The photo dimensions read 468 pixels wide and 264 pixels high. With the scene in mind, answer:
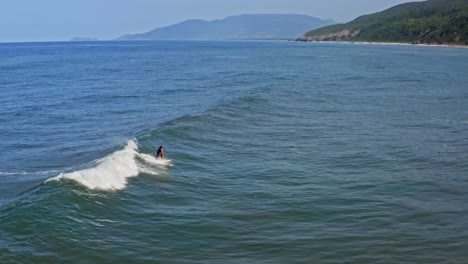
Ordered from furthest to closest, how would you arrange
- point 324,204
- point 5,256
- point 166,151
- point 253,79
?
point 253,79 < point 166,151 < point 324,204 < point 5,256

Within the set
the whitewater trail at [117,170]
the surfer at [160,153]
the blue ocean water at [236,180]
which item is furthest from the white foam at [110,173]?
the surfer at [160,153]

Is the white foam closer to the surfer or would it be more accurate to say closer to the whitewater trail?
the whitewater trail

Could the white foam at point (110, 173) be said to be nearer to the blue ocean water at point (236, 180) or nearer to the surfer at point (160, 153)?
the blue ocean water at point (236, 180)

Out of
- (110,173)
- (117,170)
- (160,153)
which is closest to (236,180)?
(160,153)

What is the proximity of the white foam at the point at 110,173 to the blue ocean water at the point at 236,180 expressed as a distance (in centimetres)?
10

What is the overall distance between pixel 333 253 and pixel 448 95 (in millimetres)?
46841

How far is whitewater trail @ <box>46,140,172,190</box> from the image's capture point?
85.5 feet

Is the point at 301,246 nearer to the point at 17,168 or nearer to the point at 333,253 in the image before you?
the point at 333,253

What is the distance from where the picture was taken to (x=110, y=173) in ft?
90.8

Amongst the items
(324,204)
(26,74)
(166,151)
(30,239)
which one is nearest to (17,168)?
(166,151)

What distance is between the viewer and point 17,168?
3108 centimetres

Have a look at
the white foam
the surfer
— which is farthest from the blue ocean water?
the surfer

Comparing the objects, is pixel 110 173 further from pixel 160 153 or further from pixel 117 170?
pixel 160 153

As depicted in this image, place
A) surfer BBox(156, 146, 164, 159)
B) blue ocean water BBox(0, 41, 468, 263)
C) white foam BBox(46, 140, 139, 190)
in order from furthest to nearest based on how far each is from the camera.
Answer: surfer BBox(156, 146, 164, 159), white foam BBox(46, 140, 139, 190), blue ocean water BBox(0, 41, 468, 263)
